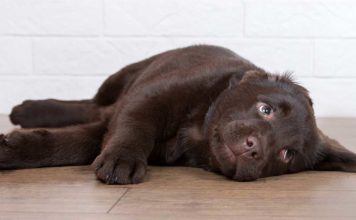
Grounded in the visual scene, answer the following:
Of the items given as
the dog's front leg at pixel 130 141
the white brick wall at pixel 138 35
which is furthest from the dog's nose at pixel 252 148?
the white brick wall at pixel 138 35

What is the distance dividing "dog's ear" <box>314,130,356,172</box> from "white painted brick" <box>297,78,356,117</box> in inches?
61.5

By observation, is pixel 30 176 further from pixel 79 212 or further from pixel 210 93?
pixel 210 93

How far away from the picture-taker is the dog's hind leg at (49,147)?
227cm

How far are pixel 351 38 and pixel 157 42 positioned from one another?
1.15m

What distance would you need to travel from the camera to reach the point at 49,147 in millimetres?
2373

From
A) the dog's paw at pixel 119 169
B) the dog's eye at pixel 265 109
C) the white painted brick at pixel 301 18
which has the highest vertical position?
the white painted brick at pixel 301 18

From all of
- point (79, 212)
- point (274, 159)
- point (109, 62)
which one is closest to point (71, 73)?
point (109, 62)

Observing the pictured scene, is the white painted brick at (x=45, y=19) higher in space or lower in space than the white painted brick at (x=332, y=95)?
higher

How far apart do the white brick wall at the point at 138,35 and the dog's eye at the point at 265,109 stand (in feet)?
5.76

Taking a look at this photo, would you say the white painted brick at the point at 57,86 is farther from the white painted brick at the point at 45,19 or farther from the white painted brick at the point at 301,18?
the white painted brick at the point at 301,18

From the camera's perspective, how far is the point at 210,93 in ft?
8.30

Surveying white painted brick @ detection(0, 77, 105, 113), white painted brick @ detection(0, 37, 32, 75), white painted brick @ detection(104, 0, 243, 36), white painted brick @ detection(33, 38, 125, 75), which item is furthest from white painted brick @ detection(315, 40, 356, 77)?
white painted brick @ detection(0, 37, 32, 75)

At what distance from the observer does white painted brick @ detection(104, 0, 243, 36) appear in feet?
13.1

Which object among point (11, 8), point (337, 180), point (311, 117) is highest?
point (11, 8)
